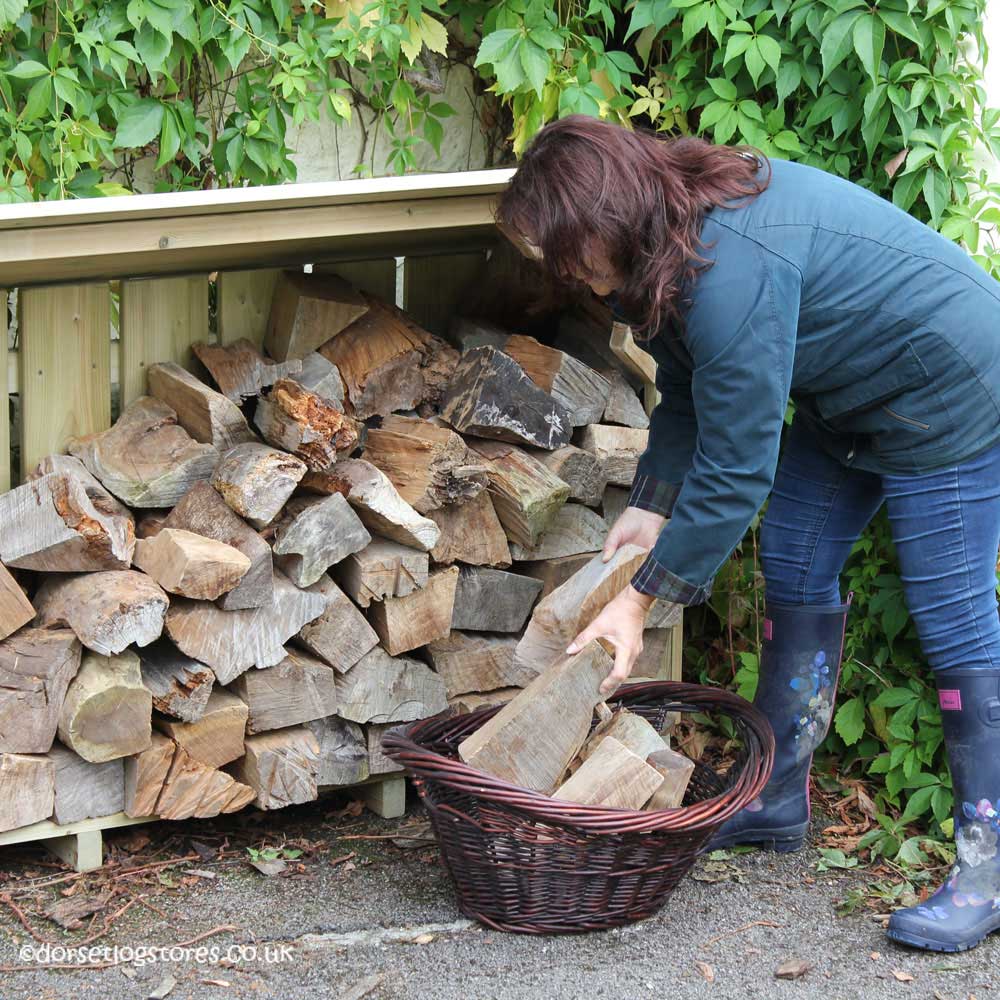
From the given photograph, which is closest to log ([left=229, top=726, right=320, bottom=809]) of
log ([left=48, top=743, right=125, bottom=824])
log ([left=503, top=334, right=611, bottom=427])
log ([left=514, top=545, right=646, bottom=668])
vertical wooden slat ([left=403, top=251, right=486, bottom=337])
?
log ([left=48, top=743, right=125, bottom=824])

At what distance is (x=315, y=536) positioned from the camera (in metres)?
2.94

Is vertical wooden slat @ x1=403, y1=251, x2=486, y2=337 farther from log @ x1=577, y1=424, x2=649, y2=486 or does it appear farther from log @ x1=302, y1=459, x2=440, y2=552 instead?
log @ x1=302, y1=459, x2=440, y2=552

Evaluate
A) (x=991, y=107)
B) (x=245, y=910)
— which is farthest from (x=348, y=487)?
(x=991, y=107)

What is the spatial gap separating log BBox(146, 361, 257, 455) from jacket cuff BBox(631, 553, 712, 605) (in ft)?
3.64

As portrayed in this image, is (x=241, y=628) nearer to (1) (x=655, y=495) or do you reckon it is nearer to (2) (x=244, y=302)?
(2) (x=244, y=302)

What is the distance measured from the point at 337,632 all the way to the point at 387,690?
215 mm

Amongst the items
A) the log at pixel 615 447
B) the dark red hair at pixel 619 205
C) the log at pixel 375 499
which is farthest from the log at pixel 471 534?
the dark red hair at pixel 619 205

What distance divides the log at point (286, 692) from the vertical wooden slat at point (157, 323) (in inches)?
29.8

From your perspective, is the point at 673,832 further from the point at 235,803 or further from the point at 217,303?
the point at 217,303

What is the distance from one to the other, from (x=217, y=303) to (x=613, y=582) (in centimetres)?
127

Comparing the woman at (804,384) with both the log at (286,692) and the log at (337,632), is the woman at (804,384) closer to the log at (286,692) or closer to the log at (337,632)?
the log at (337,632)

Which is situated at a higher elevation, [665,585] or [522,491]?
[665,585]

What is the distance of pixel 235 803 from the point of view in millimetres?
3029

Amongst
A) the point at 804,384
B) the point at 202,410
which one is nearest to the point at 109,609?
the point at 202,410
